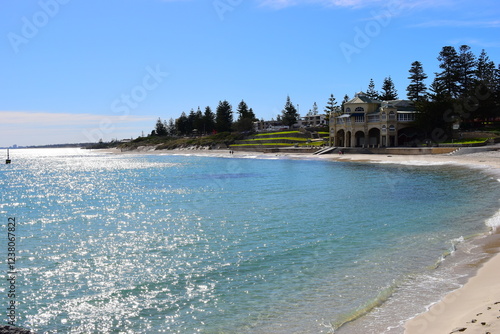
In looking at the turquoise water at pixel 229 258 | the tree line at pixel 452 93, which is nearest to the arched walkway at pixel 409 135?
the tree line at pixel 452 93

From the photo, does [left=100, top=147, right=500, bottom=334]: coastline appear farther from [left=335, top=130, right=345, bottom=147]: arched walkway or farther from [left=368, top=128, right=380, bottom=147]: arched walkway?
[left=335, top=130, right=345, bottom=147]: arched walkway

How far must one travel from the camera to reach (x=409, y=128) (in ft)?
241

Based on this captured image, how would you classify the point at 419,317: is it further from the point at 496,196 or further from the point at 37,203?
the point at 37,203

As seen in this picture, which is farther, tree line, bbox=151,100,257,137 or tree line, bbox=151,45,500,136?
tree line, bbox=151,100,257,137

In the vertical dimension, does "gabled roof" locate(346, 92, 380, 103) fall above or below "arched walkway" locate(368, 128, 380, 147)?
above

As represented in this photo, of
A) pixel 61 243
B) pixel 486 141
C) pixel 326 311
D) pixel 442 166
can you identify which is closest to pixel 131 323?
pixel 326 311

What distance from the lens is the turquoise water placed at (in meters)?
9.09

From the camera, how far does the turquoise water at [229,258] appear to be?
9086 millimetres

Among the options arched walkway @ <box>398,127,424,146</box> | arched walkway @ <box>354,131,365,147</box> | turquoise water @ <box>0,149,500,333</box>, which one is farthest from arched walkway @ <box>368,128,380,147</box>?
turquoise water @ <box>0,149,500,333</box>

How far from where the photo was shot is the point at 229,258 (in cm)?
1346

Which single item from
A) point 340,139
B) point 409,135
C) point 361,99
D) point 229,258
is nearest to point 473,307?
point 229,258

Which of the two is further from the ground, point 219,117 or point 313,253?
point 219,117

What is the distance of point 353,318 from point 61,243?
503 inches

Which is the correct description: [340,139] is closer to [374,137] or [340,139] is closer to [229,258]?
[374,137]
